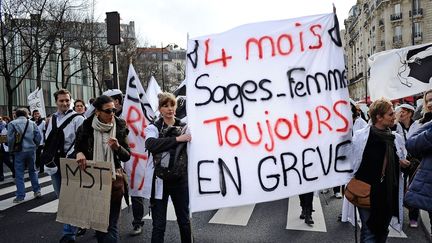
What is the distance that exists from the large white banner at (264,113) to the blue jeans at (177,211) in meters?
0.60

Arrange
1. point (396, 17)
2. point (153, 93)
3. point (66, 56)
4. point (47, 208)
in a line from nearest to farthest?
point (153, 93), point (47, 208), point (66, 56), point (396, 17)

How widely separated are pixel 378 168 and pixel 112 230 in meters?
2.34

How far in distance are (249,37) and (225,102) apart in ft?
1.80

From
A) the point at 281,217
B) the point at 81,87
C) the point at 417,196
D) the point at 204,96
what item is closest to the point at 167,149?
the point at 204,96

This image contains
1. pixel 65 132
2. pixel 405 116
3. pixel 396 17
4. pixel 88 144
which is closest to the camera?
pixel 88 144

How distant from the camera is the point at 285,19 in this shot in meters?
3.37

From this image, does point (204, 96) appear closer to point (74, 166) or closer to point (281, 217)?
point (74, 166)

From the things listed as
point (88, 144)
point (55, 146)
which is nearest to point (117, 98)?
point (55, 146)

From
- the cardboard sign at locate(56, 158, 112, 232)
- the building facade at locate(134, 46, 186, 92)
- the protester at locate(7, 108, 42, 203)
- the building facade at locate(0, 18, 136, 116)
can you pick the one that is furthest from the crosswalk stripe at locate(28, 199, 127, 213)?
the building facade at locate(0, 18, 136, 116)

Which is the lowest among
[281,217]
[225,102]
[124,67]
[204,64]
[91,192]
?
[281,217]

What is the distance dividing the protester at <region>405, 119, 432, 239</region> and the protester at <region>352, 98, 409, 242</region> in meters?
0.27

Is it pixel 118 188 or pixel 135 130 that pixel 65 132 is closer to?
pixel 135 130

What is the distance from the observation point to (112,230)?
371 centimetres

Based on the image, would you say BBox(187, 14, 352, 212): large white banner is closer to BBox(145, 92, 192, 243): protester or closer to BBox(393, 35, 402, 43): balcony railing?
BBox(145, 92, 192, 243): protester
